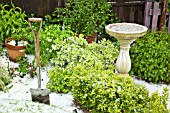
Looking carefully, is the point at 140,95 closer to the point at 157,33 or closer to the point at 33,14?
the point at 157,33

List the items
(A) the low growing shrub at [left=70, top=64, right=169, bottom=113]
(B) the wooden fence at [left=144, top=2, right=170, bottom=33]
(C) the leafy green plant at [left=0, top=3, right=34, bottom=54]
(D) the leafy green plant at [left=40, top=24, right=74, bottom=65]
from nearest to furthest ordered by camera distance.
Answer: (A) the low growing shrub at [left=70, top=64, right=169, bottom=113] < (D) the leafy green plant at [left=40, top=24, right=74, bottom=65] < (C) the leafy green plant at [left=0, top=3, right=34, bottom=54] < (B) the wooden fence at [left=144, top=2, right=170, bottom=33]

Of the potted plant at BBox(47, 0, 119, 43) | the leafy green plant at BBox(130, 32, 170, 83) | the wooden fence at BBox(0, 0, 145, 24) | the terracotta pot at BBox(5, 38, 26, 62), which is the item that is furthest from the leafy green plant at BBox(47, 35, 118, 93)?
the wooden fence at BBox(0, 0, 145, 24)

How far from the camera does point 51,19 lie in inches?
230

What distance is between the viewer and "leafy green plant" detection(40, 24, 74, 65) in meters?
5.04

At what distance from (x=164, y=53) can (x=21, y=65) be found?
2.07 metres

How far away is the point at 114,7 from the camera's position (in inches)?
233

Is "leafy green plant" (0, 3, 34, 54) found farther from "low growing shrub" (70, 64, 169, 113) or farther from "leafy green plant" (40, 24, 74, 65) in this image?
"low growing shrub" (70, 64, 169, 113)

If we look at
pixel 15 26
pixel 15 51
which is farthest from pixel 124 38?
pixel 15 26

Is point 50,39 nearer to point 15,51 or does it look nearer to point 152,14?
point 15,51

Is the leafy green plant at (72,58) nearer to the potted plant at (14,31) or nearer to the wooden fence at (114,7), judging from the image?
the potted plant at (14,31)

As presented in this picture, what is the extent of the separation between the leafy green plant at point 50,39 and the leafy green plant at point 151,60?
42.6 inches

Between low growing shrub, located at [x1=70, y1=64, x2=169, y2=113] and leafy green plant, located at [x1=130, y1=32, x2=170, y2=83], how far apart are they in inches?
47.7

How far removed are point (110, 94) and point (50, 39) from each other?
1888 mm

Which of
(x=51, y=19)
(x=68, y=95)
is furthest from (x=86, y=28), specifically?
(x=68, y=95)
